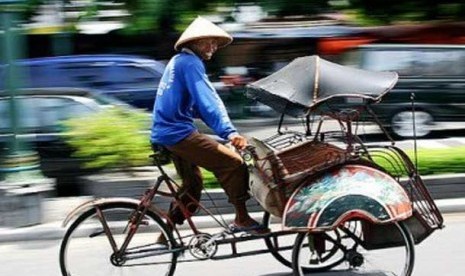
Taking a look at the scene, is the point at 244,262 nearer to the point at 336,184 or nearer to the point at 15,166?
the point at 336,184

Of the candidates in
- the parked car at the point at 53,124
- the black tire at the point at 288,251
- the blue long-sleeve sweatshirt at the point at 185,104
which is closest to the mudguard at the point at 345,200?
the black tire at the point at 288,251

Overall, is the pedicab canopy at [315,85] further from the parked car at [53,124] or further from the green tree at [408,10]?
the green tree at [408,10]

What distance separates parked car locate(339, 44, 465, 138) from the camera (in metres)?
14.1

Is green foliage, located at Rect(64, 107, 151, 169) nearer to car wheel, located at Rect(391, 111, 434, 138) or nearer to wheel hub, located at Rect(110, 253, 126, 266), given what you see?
wheel hub, located at Rect(110, 253, 126, 266)

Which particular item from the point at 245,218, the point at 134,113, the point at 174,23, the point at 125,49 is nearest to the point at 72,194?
the point at 134,113

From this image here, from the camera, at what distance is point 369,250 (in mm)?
6191

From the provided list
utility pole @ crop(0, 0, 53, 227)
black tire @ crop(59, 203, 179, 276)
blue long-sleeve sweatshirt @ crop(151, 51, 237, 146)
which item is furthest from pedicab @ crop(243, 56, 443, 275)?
utility pole @ crop(0, 0, 53, 227)

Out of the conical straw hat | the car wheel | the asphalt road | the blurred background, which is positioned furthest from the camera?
the car wheel

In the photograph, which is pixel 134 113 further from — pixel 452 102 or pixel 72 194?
pixel 452 102

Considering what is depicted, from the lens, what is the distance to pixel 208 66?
55.9 feet

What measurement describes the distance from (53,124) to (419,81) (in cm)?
636

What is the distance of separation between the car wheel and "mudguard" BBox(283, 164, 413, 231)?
27.4 ft

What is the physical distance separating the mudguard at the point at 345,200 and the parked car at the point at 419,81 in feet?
27.3

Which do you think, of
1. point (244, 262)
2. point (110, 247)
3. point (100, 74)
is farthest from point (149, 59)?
point (110, 247)
